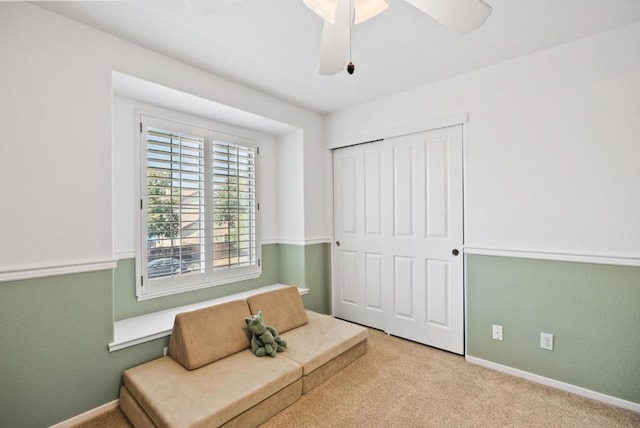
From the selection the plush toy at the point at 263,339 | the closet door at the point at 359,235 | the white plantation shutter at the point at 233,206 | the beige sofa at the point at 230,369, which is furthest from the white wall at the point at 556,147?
the white plantation shutter at the point at 233,206

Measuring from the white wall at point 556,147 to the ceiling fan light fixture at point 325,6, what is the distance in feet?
5.52

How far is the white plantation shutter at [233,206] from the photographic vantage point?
120 inches

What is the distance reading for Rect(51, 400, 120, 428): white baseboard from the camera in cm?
181

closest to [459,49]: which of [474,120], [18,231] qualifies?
[474,120]

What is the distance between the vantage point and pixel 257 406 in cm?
179

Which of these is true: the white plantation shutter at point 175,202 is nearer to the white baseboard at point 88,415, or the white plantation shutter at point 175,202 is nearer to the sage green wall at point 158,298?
the sage green wall at point 158,298

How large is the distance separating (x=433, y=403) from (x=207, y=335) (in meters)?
1.63

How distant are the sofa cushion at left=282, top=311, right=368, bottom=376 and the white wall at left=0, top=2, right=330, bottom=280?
1477 mm

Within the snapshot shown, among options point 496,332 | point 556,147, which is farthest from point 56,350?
point 556,147

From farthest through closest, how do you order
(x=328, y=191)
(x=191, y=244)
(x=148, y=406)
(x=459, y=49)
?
(x=328, y=191) < (x=191, y=244) < (x=459, y=49) < (x=148, y=406)

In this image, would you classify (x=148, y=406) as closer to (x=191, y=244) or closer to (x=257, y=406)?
(x=257, y=406)

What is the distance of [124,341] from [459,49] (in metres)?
3.17

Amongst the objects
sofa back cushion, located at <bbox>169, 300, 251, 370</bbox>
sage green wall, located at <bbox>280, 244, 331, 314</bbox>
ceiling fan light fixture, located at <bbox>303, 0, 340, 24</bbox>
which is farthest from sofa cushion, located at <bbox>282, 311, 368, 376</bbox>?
ceiling fan light fixture, located at <bbox>303, 0, 340, 24</bbox>

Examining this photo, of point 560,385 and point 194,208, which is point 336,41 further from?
point 560,385
